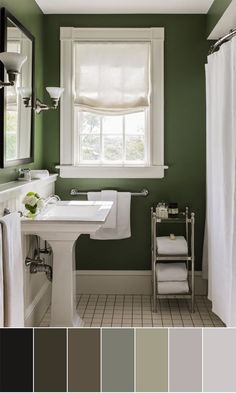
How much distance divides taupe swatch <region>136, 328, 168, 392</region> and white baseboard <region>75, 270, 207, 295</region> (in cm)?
235

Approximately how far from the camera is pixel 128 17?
2.96 metres

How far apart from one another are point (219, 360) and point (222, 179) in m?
1.70

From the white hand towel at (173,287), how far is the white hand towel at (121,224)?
14.8 inches

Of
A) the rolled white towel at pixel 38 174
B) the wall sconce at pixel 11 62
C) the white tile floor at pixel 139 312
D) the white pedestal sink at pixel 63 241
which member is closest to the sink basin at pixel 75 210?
the white pedestal sink at pixel 63 241

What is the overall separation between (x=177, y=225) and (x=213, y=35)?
1080mm

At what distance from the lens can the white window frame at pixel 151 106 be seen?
2.94 meters

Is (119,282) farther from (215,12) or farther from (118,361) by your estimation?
(118,361)

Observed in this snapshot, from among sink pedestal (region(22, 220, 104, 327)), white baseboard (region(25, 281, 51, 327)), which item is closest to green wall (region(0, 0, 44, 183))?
sink pedestal (region(22, 220, 104, 327))

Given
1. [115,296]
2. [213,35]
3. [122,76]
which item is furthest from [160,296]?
[213,35]

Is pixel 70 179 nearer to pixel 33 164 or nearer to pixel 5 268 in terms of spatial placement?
pixel 33 164


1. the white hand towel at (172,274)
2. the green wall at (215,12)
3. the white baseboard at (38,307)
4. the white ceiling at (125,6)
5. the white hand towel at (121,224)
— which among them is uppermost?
the white ceiling at (125,6)

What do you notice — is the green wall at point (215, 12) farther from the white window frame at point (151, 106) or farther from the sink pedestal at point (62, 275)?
the sink pedestal at point (62, 275)

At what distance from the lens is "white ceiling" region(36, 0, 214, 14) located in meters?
2.74

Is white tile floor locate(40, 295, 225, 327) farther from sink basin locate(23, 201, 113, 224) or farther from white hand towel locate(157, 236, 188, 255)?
sink basin locate(23, 201, 113, 224)
